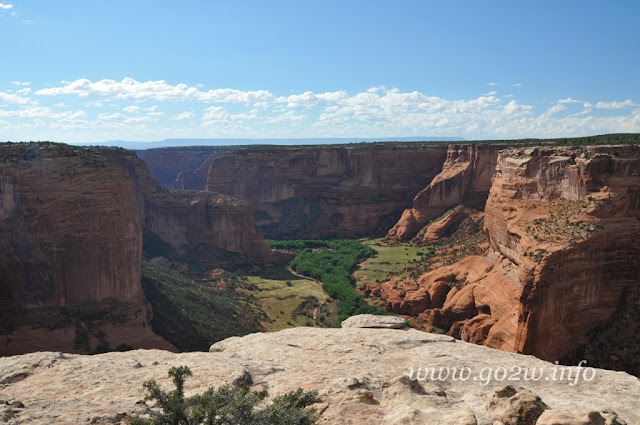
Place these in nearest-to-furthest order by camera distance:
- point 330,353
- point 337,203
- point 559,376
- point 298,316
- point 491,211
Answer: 1. point 559,376
2. point 330,353
3. point 491,211
4. point 298,316
5. point 337,203

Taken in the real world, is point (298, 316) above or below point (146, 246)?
below

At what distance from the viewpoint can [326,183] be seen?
334 ft

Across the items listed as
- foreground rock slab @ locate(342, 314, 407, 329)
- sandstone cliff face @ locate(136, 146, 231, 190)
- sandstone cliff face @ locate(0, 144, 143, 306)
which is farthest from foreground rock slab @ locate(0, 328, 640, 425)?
sandstone cliff face @ locate(136, 146, 231, 190)

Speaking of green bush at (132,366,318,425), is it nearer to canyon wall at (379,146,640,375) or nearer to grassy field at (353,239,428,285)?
canyon wall at (379,146,640,375)

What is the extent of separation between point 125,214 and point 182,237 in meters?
37.3

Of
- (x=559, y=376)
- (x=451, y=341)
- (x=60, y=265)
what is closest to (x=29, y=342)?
(x=60, y=265)

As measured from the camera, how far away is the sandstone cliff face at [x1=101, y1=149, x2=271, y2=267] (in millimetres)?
72812

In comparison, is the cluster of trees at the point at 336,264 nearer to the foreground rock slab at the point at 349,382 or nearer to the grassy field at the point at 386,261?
the grassy field at the point at 386,261

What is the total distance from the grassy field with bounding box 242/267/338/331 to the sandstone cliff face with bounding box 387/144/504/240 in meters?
24.9

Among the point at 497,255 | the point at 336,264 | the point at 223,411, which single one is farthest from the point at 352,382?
the point at 336,264

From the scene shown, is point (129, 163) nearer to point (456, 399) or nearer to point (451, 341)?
point (451, 341)

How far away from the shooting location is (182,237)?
7369 cm

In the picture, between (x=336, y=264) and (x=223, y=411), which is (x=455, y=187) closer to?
(x=336, y=264)

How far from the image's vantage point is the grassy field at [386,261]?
216 feet
